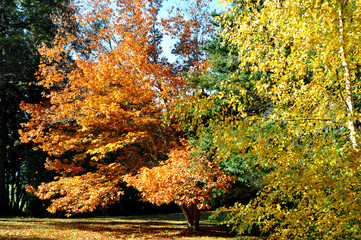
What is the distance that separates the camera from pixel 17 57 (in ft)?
44.4

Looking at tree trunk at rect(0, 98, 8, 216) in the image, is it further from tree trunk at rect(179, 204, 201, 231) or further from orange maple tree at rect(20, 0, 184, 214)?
tree trunk at rect(179, 204, 201, 231)

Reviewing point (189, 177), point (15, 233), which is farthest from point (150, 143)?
point (15, 233)

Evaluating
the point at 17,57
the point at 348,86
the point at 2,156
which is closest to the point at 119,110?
the point at 348,86

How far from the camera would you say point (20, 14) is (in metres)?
15.2

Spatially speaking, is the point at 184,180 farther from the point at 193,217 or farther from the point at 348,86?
the point at 348,86

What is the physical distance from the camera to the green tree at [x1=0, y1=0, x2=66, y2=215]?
13383mm

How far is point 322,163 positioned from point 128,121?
784 centimetres

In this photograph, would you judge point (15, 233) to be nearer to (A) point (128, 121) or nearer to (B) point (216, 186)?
(A) point (128, 121)

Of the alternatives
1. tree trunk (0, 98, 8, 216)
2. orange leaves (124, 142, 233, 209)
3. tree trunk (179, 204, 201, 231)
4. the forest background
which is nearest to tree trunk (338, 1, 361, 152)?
the forest background

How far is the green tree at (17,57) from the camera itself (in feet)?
43.9

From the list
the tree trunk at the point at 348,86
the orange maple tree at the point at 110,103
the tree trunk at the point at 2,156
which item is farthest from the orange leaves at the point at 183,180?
the tree trunk at the point at 2,156

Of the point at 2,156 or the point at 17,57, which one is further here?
the point at 2,156

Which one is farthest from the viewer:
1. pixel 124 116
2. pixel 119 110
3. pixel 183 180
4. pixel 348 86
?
pixel 124 116

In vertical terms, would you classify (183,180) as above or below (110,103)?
below
